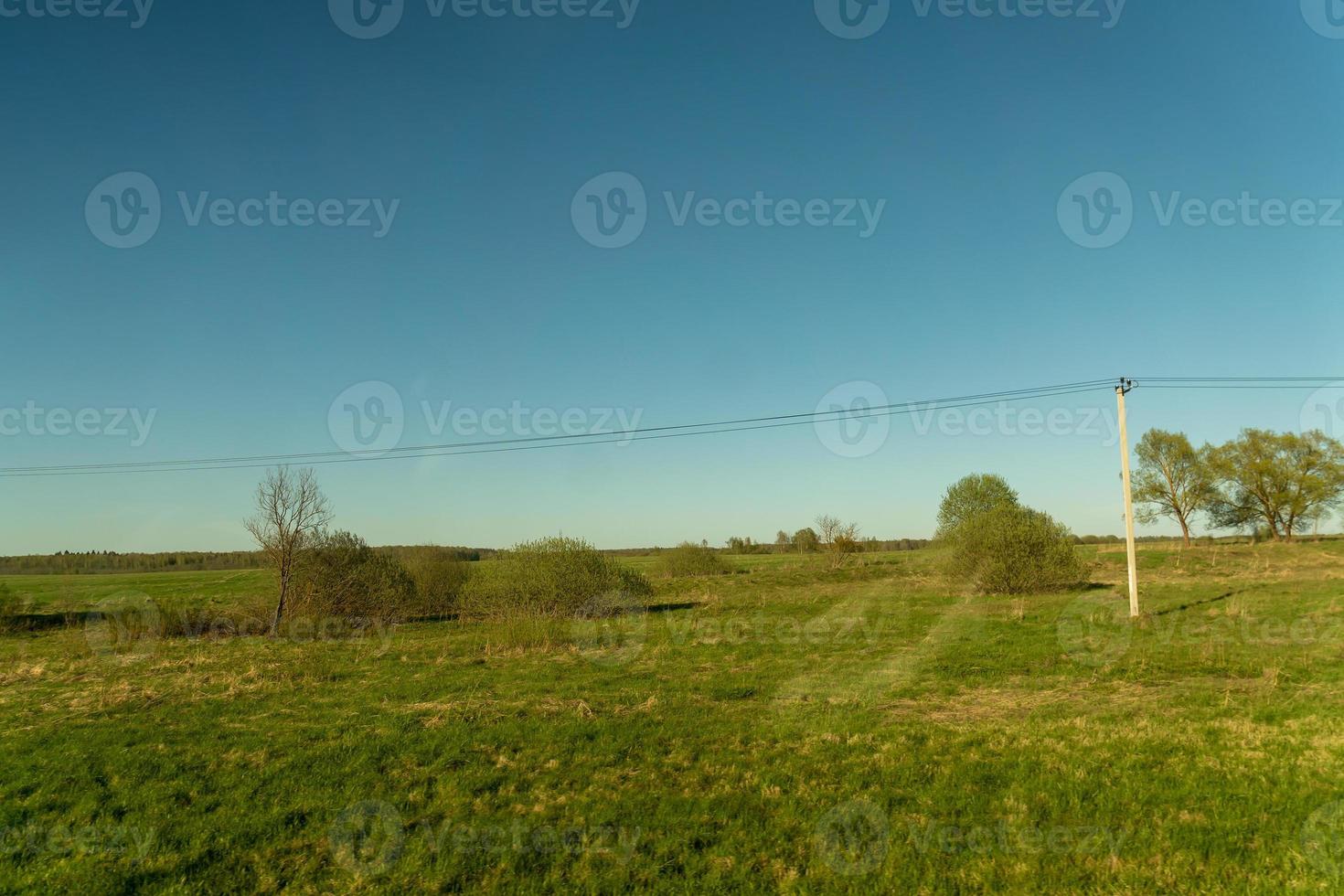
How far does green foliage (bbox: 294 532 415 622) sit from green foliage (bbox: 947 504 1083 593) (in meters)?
29.0

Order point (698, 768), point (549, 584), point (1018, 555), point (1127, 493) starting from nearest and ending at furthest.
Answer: point (698, 768) < point (1127, 493) < point (549, 584) < point (1018, 555)

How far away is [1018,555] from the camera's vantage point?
33844 millimetres

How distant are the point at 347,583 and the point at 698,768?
26.7 metres

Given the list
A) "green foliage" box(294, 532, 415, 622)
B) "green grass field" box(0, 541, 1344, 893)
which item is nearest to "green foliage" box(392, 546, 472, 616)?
"green foliage" box(294, 532, 415, 622)

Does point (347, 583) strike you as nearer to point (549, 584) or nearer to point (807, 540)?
point (549, 584)

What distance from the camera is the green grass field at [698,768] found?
656 cm

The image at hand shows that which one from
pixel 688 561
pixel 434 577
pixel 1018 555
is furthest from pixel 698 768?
pixel 688 561

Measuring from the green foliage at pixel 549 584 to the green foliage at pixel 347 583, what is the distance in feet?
15.2

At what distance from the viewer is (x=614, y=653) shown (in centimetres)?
1980

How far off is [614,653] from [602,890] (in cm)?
1372

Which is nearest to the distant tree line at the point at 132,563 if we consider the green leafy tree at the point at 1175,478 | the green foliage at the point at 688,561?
the green foliage at the point at 688,561

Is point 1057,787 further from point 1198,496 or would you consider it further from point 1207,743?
point 1198,496

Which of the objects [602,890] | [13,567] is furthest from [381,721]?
[13,567]

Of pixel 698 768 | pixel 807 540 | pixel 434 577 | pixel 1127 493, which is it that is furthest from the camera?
pixel 807 540
